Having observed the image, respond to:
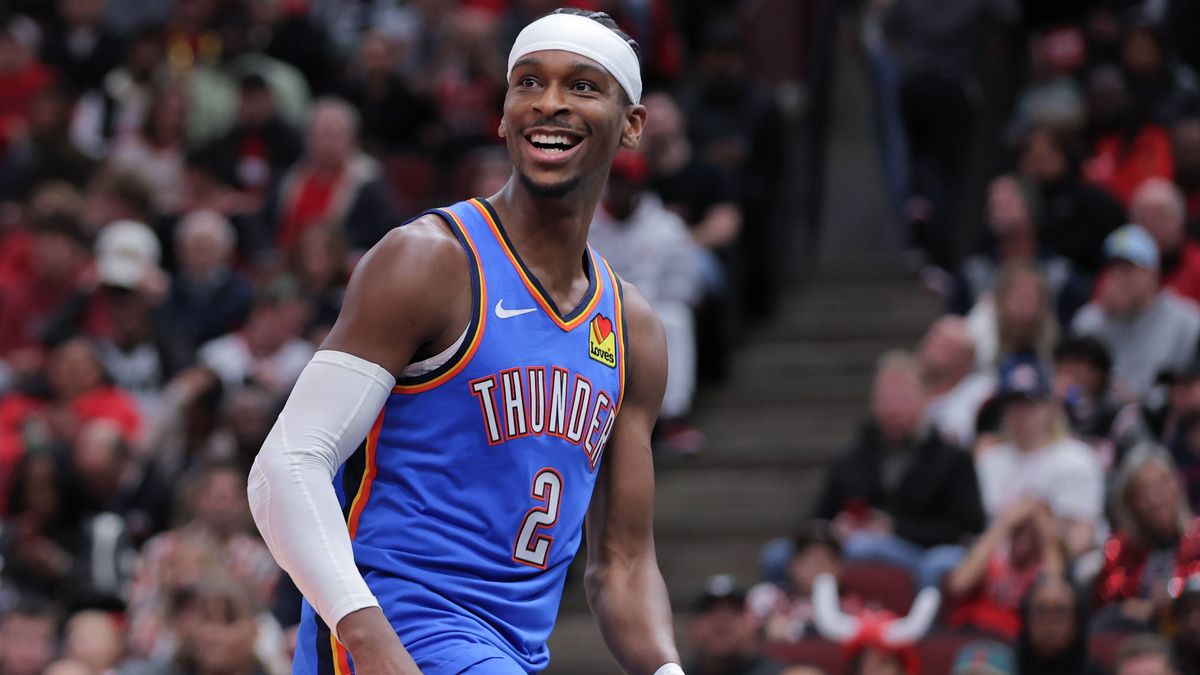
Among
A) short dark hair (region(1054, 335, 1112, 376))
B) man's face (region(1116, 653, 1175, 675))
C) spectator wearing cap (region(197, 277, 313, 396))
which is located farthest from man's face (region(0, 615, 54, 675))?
short dark hair (region(1054, 335, 1112, 376))

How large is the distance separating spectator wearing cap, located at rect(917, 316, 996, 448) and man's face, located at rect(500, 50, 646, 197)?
20.1 feet

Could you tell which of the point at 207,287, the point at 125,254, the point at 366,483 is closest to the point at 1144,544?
the point at 366,483

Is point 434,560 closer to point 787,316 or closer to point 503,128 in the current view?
point 503,128

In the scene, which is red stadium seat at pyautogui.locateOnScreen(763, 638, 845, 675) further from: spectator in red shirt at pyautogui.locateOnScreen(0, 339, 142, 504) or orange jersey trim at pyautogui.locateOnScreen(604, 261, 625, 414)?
orange jersey trim at pyautogui.locateOnScreen(604, 261, 625, 414)

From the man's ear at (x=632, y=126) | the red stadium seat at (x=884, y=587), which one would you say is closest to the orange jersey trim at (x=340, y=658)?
the man's ear at (x=632, y=126)

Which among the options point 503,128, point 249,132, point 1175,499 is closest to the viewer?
Answer: point 503,128

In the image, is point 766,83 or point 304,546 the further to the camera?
point 766,83

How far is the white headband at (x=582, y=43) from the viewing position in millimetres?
4262

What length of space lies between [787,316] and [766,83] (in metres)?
2.34

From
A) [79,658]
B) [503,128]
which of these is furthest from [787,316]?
[503,128]

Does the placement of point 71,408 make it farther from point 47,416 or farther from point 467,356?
point 467,356

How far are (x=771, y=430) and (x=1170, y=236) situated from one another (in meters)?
2.59

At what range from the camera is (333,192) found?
12.5 meters

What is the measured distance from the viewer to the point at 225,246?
39.9 feet
